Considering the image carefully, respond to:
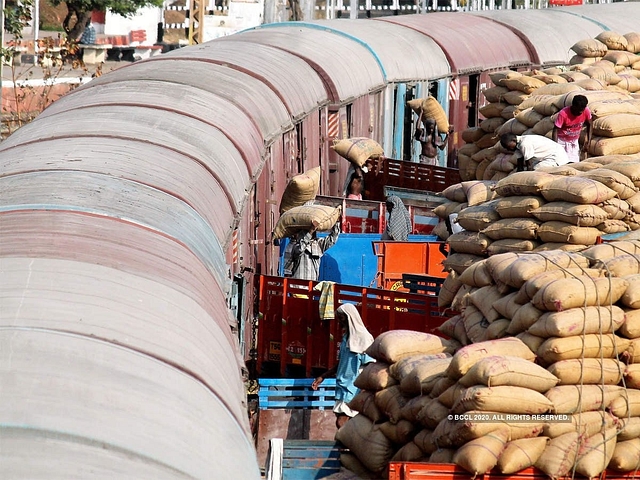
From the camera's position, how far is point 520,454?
5781 mm

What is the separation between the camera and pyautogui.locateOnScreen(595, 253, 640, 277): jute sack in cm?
679

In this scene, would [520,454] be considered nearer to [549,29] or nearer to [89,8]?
[549,29]

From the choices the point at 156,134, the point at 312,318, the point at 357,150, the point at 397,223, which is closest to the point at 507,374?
the point at 156,134

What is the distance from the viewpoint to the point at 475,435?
229 inches

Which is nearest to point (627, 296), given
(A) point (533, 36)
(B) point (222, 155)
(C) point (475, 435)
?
(C) point (475, 435)

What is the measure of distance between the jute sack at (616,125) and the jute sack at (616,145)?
5cm

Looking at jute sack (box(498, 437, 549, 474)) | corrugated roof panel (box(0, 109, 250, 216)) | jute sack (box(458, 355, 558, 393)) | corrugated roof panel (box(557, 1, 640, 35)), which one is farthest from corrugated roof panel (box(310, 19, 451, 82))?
jute sack (box(498, 437, 549, 474))

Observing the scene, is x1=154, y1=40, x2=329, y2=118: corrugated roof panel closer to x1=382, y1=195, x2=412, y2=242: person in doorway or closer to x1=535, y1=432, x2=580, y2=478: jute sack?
x1=382, y1=195, x2=412, y2=242: person in doorway

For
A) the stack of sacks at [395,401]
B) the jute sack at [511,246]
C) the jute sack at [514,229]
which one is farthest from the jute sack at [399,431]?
the jute sack at [514,229]

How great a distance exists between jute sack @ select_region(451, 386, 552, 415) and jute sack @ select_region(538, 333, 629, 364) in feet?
1.41

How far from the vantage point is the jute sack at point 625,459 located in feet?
19.8

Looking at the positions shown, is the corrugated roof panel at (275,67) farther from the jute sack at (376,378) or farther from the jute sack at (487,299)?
the jute sack at (376,378)

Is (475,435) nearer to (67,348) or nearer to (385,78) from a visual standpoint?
(67,348)

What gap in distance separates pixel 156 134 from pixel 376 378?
103 inches
